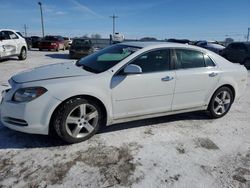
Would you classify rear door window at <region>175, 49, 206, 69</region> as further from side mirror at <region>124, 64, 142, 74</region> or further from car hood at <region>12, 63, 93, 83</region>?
car hood at <region>12, 63, 93, 83</region>

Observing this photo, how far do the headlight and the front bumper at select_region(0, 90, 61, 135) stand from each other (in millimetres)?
52

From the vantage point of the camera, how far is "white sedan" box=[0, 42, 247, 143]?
133 inches

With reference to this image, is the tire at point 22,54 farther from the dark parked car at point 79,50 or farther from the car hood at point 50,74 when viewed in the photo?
the car hood at point 50,74

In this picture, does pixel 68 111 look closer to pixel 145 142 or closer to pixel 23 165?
pixel 23 165

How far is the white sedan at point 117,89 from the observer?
11.1ft

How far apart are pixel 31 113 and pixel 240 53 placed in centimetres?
1325

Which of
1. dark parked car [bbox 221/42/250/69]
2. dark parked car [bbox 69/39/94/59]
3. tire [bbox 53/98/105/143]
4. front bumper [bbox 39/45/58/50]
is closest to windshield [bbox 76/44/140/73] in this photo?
tire [bbox 53/98/105/143]

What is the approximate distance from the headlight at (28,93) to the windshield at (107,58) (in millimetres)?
913

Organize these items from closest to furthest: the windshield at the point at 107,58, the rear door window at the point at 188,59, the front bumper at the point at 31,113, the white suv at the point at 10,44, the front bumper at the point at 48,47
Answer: the front bumper at the point at 31,113 → the windshield at the point at 107,58 → the rear door window at the point at 188,59 → the white suv at the point at 10,44 → the front bumper at the point at 48,47

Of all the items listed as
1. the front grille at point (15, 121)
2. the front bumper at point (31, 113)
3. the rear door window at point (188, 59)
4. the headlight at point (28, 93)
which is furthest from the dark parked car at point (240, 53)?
the front grille at point (15, 121)

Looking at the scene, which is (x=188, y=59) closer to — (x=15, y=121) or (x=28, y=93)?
(x=28, y=93)

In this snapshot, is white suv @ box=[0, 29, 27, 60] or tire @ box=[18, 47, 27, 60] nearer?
white suv @ box=[0, 29, 27, 60]

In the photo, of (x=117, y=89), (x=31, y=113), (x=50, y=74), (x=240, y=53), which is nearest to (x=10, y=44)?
(x=50, y=74)

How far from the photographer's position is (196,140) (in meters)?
3.97
